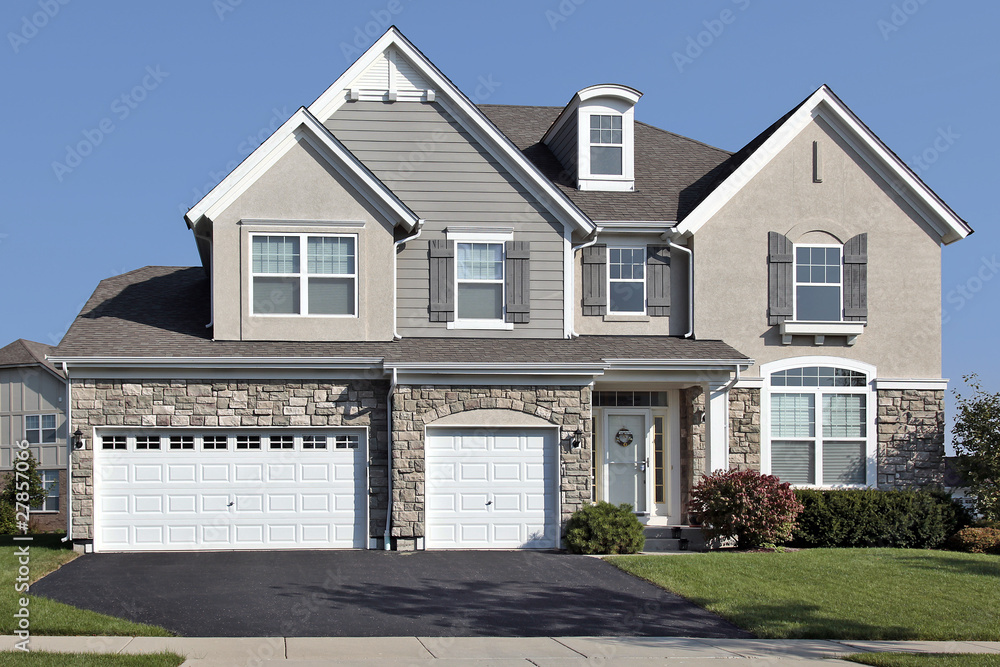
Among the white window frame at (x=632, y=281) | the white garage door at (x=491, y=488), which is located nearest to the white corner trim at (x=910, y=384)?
the white window frame at (x=632, y=281)

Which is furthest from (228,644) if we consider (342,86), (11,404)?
(11,404)

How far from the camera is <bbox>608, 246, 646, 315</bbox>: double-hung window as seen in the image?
2003cm

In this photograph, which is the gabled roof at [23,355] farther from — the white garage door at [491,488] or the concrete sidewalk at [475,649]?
the concrete sidewalk at [475,649]

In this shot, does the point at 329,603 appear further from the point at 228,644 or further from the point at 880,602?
the point at 880,602

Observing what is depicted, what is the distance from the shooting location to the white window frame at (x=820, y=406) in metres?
19.5

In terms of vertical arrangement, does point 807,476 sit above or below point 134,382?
below

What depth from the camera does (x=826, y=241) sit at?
20.1 meters

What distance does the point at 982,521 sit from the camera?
18938 mm

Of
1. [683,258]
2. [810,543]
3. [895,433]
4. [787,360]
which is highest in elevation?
[683,258]

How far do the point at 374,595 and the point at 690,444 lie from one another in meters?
8.12

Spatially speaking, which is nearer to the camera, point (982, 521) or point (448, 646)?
point (448, 646)

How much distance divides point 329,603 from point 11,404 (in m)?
25.8

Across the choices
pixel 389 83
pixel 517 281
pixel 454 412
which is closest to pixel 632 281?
pixel 517 281

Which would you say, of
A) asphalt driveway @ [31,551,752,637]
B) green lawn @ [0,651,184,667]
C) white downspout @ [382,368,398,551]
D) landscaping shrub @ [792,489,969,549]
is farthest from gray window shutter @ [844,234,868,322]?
green lawn @ [0,651,184,667]
